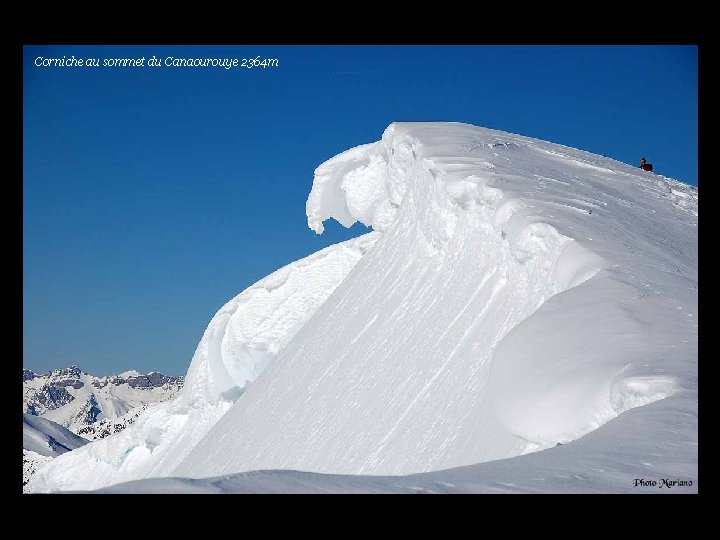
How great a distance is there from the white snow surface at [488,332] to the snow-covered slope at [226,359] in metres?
3.84

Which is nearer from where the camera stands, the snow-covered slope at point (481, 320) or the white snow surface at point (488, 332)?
the white snow surface at point (488, 332)

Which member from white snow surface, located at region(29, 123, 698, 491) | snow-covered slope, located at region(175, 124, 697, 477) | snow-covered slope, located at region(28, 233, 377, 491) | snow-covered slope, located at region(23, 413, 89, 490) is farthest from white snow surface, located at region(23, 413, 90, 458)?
snow-covered slope, located at region(175, 124, 697, 477)

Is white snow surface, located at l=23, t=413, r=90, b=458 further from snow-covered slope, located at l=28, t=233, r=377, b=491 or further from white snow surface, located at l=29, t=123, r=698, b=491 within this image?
white snow surface, located at l=29, t=123, r=698, b=491

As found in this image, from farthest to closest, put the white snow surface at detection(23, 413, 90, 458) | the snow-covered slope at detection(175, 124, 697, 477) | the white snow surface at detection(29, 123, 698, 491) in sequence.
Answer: the white snow surface at detection(23, 413, 90, 458)
the snow-covered slope at detection(175, 124, 697, 477)
the white snow surface at detection(29, 123, 698, 491)

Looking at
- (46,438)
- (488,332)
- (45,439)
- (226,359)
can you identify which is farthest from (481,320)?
(46,438)

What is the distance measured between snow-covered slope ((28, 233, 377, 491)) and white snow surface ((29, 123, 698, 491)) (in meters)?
3.84

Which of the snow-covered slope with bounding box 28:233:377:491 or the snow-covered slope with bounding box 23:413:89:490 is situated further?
the snow-covered slope with bounding box 23:413:89:490

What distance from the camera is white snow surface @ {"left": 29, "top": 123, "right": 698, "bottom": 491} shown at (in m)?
6.50

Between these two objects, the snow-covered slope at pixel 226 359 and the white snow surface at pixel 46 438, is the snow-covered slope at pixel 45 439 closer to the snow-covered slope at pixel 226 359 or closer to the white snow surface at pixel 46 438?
the white snow surface at pixel 46 438

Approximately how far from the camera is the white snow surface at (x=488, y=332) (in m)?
6.50

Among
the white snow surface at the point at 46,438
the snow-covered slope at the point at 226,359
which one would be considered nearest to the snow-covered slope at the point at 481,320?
the snow-covered slope at the point at 226,359

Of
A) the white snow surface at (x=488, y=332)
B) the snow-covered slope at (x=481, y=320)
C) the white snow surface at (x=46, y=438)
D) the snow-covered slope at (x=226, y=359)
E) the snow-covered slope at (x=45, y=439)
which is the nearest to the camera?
the white snow surface at (x=488, y=332)

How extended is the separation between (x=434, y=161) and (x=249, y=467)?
758 centimetres

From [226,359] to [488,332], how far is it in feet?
69.7
